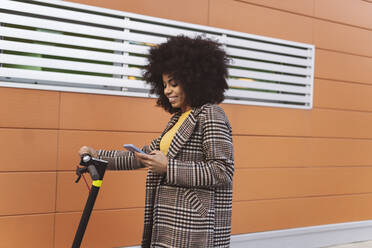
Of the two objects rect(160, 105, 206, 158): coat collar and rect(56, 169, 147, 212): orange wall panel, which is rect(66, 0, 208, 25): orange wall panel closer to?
rect(56, 169, 147, 212): orange wall panel

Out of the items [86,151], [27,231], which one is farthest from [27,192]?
[86,151]

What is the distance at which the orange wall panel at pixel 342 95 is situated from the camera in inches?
144

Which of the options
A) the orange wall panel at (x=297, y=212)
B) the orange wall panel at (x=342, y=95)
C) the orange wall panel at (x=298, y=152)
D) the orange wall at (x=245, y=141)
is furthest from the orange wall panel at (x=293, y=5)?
the orange wall panel at (x=297, y=212)

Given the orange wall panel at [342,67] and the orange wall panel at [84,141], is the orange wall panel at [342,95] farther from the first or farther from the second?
the orange wall panel at [84,141]

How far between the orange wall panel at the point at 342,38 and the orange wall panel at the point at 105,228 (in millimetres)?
2341

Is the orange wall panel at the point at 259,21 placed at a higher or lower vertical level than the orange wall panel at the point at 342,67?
higher

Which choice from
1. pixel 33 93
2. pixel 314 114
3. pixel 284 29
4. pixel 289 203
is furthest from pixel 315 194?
pixel 33 93

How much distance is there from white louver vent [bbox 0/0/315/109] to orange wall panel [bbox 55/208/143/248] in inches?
34.0

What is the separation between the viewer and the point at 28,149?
246cm

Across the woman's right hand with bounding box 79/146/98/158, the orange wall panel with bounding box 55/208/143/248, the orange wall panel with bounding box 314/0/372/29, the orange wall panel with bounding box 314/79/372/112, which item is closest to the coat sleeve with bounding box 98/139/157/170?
the woman's right hand with bounding box 79/146/98/158

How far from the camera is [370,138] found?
158 inches

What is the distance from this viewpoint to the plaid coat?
1482 millimetres

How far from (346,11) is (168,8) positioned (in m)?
1.95

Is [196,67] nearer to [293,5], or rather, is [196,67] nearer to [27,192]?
[27,192]
